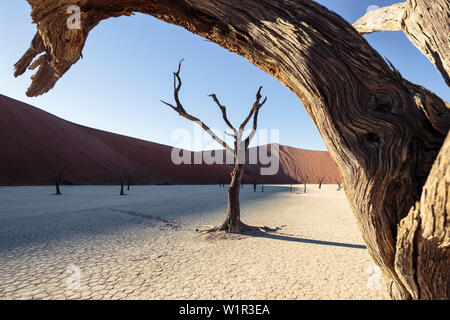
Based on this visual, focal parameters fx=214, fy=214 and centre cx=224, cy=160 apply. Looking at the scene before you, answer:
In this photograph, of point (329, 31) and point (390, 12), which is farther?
point (390, 12)

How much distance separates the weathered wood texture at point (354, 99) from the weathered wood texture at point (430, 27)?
189mm

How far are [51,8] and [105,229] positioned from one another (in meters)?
6.96

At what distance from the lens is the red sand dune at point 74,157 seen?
33.8m

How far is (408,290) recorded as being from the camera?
135 cm

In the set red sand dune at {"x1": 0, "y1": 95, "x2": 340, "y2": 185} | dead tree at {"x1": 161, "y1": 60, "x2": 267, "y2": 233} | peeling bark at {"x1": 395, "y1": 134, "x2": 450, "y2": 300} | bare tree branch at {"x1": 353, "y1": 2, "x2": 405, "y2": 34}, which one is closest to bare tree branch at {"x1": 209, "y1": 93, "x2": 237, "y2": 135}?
dead tree at {"x1": 161, "y1": 60, "x2": 267, "y2": 233}

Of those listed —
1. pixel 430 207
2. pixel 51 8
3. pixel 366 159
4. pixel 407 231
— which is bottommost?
pixel 407 231

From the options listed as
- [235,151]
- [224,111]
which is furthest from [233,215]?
[224,111]

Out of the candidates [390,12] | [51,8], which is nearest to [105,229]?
[51,8]

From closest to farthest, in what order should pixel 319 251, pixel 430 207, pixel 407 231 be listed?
pixel 430 207 < pixel 407 231 < pixel 319 251

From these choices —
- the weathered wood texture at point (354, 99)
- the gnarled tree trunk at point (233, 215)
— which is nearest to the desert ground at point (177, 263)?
the gnarled tree trunk at point (233, 215)

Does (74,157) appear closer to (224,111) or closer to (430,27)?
(224,111)

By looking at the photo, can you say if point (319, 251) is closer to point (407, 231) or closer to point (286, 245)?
point (286, 245)

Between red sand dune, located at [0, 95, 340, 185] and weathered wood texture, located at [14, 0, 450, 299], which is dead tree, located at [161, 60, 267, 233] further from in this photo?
red sand dune, located at [0, 95, 340, 185]

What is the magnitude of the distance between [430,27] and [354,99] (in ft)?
2.03
